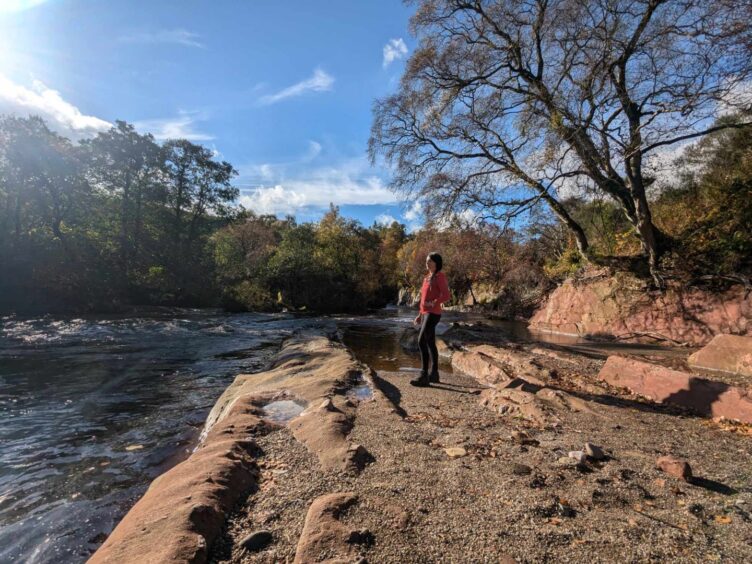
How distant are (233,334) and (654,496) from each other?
499 inches

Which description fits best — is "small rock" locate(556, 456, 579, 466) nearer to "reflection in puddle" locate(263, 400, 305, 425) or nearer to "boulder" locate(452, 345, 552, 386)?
"reflection in puddle" locate(263, 400, 305, 425)

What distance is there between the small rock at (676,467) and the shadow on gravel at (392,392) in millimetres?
2182

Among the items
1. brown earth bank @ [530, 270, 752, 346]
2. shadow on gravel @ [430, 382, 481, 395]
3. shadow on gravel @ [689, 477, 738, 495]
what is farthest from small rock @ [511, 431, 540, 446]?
brown earth bank @ [530, 270, 752, 346]

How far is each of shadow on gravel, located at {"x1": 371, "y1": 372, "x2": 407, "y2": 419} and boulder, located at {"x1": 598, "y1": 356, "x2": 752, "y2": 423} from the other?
346 centimetres

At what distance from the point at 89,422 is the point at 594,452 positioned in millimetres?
5755

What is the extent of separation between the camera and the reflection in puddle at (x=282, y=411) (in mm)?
3996

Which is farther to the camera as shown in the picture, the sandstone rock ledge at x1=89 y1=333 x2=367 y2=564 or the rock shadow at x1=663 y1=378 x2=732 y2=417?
the rock shadow at x1=663 y1=378 x2=732 y2=417

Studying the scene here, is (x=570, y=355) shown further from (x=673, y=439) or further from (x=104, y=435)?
(x=104, y=435)

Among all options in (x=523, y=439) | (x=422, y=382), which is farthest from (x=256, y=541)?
(x=422, y=382)

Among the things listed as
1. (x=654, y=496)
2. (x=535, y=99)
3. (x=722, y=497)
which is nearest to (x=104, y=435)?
(x=654, y=496)

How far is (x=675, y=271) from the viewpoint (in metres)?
11.0

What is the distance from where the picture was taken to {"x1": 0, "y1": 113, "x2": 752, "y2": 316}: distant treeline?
1138cm

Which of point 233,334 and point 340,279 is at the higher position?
point 340,279

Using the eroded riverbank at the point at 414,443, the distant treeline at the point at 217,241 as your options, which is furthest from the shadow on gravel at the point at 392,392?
the distant treeline at the point at 217,241
